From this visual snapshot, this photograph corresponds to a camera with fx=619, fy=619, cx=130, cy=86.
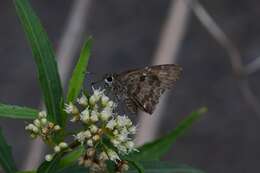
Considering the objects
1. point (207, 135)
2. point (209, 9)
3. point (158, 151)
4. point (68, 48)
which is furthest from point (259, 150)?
point (158, 151)

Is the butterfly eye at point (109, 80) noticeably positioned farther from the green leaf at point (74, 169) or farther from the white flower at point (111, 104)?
the green leaf at point (74, 169)

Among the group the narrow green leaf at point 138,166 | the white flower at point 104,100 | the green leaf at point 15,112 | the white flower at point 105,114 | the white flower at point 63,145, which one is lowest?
the narrow green leaf at point 138,166

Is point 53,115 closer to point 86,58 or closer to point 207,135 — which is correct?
point 86,58

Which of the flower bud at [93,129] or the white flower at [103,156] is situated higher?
the flower bud at [93,129]

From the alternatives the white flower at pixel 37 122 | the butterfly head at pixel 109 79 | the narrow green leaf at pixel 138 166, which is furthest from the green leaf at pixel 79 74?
the narrow green leaf at pixel 138 166

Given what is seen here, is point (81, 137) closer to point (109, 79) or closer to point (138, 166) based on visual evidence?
point (138, 166)

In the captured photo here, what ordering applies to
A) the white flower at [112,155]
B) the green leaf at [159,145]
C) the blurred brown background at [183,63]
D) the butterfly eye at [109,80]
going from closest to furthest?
the white flower at [112,155] → the butterfly eye at [109,80] → the green leaf at [159,145] → the blurred brown background at [183,63]
